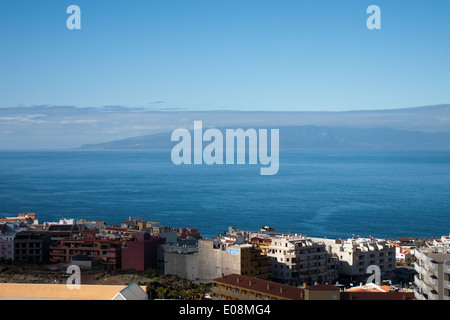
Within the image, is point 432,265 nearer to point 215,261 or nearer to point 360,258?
point 215,261

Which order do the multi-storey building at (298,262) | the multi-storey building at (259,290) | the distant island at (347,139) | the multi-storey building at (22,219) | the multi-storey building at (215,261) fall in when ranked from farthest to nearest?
1. the distant island at (347,139)
2. the multi-storey building at (22,219)
3. the multi-storey building at (298,262)
4. the multi-storey building at (215,261)
5. the multi-storey building at (259,290)

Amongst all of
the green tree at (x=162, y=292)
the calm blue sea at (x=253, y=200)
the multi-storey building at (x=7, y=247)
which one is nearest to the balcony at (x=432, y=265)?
the green tree at (x=162, y=292)

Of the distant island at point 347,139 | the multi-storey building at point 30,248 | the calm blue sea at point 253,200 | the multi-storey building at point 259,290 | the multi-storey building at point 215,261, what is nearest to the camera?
the multi-storey building at point 259,290

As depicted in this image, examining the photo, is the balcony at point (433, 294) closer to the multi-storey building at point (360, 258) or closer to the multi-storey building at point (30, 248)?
the multi-storey building at point (360, 258)

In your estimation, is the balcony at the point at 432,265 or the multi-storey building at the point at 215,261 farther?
the multi-storey building at the point at 215,261

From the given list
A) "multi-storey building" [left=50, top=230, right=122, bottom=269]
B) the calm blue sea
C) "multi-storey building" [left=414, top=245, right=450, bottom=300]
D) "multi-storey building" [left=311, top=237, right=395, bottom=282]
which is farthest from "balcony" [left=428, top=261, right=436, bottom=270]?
the calm blue sea

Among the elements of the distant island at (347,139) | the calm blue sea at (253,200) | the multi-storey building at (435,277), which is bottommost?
the calm blue sea at (253,200)

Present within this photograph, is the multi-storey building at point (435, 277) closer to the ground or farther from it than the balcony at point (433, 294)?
farther from it
